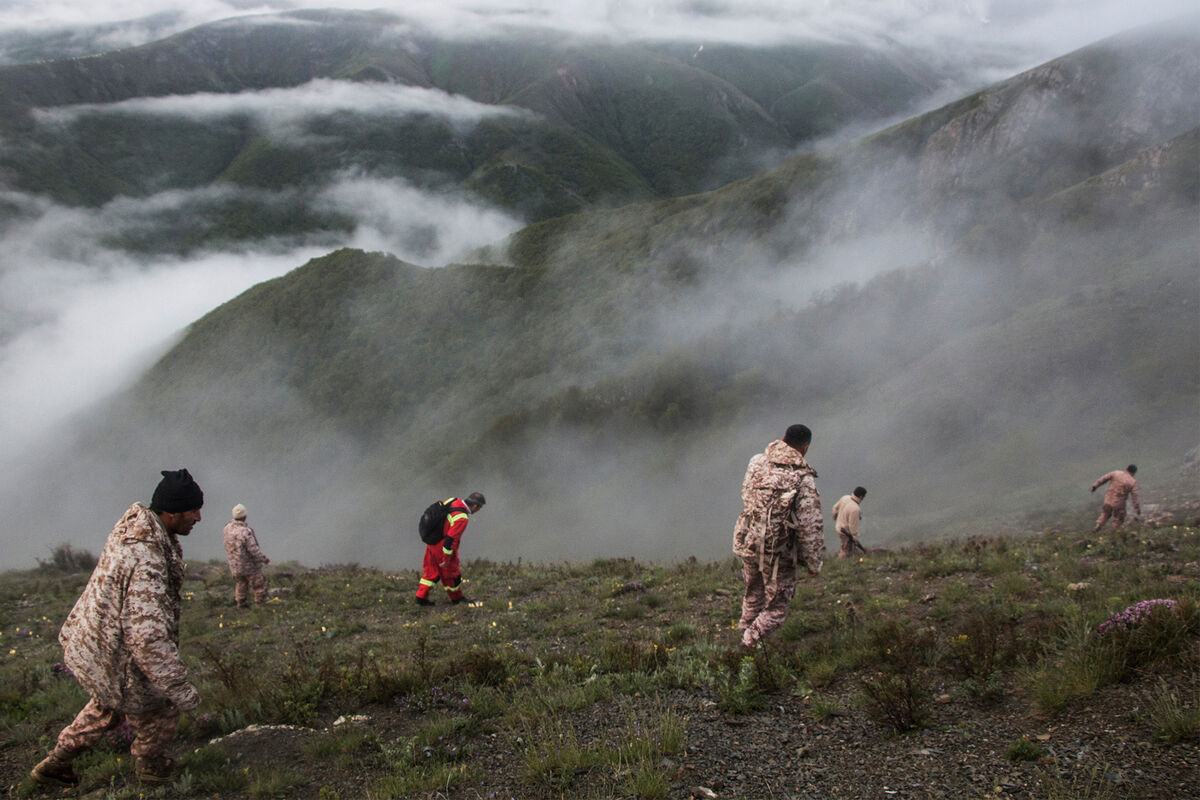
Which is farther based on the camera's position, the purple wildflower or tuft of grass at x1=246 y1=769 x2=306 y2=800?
the purple wildflower

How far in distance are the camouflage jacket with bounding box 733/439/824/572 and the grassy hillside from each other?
0.89 metres

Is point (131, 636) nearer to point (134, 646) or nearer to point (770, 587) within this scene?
point (134, 646)

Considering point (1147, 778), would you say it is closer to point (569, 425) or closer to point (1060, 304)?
point (1060, 304)

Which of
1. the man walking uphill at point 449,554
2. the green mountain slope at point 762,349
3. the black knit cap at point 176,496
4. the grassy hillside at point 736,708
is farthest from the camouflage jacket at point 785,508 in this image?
the green mountain slope at point 762,349

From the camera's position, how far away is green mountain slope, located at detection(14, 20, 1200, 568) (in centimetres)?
3369

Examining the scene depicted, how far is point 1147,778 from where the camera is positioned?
145 inches

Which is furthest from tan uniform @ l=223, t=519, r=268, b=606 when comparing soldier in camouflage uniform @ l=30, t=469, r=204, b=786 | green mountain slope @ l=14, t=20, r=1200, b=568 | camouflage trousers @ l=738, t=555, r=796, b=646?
green mountain slope @ l=14, t=20, r=1200, b=568

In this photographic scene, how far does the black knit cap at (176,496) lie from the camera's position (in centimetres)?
476

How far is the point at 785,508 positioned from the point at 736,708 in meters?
1.76

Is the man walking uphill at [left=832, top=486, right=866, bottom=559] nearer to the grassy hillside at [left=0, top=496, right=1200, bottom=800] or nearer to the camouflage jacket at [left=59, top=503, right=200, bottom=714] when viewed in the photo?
the grassy hillside at [left=0, top=496, right=1200, bottom=800]

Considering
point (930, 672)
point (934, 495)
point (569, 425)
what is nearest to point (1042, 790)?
point (930, 672)

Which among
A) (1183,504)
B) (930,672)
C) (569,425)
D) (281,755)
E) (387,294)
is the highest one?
(387,294)

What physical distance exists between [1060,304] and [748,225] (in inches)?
1814

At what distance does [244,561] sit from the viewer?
1238 centimetres
